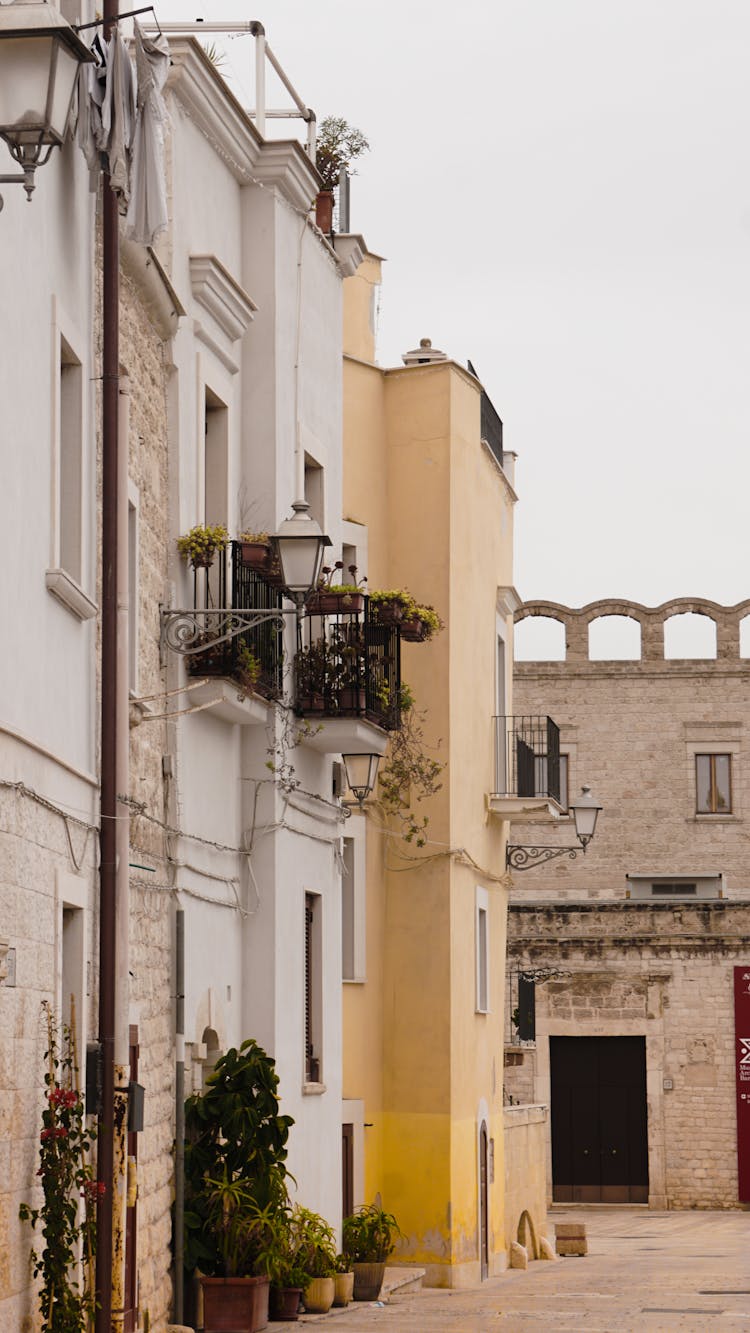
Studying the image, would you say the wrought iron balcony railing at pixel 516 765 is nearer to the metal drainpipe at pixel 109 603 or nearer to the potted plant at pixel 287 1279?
the potted plant at pixel 287 1279

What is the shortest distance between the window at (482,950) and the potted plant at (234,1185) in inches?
373

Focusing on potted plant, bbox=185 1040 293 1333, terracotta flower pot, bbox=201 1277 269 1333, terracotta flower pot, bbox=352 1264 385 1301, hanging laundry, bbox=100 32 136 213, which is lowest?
terracotta flower pot, bbox=352 1264 385 1301

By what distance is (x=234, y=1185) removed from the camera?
44.4 feet

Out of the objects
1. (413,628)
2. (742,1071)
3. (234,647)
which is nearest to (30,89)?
(234,647)

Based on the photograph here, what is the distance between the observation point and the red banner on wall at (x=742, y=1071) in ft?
123

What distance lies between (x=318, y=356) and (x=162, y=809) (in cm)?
559

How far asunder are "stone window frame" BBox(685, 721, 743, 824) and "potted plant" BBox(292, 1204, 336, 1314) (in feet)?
105

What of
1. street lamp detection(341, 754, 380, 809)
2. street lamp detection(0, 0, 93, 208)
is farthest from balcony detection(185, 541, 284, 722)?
street lamp detection(0, 0, 93, 208)

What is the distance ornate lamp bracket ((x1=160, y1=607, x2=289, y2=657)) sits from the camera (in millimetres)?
13016

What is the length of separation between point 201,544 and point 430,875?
883 centimetres

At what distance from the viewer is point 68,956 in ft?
34.8

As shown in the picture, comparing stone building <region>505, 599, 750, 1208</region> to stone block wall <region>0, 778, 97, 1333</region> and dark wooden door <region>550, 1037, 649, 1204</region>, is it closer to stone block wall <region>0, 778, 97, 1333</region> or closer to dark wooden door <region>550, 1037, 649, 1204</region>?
dark wooden door <region>550, 1037, 649, 1204</region>

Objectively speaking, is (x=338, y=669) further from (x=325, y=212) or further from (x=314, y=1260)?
(x=325, y=212)

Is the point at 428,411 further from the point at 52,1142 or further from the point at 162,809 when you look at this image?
the point at 52,1142
